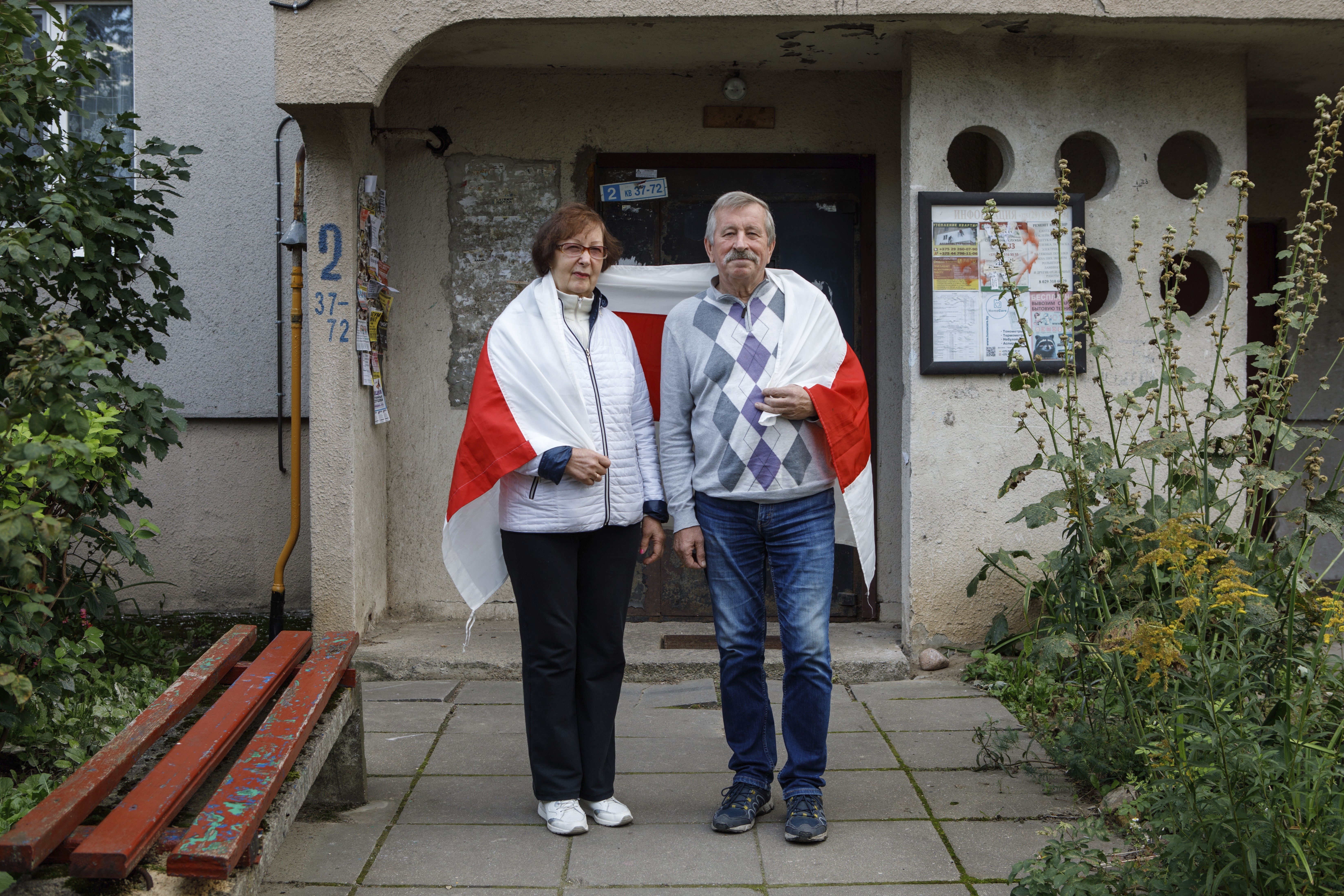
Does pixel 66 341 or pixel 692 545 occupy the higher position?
pixel 66 341

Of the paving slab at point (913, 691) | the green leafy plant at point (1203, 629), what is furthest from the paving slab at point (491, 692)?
the green leafy plant at point (1203, 629)

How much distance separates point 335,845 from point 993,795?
6.70 ft

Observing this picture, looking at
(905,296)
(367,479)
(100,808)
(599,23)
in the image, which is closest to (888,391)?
(905,296)

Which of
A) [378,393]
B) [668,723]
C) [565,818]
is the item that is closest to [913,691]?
[668,723]

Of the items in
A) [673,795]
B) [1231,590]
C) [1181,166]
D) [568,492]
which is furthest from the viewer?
[1181,166]

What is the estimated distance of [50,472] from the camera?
2062 mm

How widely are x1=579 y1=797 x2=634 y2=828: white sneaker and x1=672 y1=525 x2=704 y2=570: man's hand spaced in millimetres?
767

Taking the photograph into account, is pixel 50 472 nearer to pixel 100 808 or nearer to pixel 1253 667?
pixel 100 808

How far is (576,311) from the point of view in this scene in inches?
129

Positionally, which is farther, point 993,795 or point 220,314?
point 220,314

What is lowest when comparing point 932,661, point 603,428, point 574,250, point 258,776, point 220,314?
point 932,661

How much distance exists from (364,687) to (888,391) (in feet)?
9.93

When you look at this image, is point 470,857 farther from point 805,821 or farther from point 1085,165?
point 1085,165

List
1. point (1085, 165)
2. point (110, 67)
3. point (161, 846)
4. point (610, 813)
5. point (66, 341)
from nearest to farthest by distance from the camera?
point (66, 341) → point (161, 846) → point (610, 813) → point (110, 67) → point (1085, 165)
